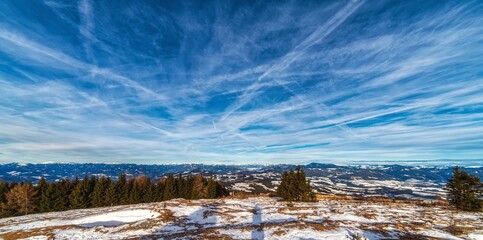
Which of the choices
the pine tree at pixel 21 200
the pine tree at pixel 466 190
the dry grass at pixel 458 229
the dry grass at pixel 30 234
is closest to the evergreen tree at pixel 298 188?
the pine tree at pixel 466 190

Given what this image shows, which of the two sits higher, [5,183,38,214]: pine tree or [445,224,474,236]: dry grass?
[445,224,474,236]: dry grass

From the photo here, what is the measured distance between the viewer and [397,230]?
21234 mm

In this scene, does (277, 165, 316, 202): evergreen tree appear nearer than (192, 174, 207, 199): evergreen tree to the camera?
Yes

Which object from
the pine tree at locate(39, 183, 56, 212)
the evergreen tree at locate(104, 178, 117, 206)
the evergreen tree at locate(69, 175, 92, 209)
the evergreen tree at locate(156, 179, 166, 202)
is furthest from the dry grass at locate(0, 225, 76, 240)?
the evergreen tree at locate(156, 179, 166, 202)

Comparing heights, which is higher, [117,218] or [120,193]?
[117,218]

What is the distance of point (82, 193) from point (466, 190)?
89682mm

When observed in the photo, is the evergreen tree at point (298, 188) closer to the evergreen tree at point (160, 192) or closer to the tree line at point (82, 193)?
the tree line at point (82, 193)

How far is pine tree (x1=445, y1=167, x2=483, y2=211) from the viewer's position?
3466cm

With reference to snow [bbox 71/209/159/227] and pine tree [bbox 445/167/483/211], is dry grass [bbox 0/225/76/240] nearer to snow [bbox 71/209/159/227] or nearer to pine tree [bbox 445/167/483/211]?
snow [bbox 71/209/159/227]

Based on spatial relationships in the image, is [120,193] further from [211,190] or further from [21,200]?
[211,190]

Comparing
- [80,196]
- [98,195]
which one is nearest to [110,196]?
[98,195]

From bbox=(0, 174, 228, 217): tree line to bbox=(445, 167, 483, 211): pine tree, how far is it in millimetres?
62750

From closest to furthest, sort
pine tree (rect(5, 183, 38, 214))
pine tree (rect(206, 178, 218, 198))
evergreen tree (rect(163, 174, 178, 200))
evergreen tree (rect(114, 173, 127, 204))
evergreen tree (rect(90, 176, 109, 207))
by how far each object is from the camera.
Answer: pine tree (rect(5, 183, 38, 214))
evergreen tree (rect(90, 176, 109, 207))
evergreen tree (rect(114, 173, 127, 204))
pine tree (rect(206, 178, 218, 198))
evergreen tree (rect(163, 174, 178, 200))

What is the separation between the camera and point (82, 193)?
6712 cm
